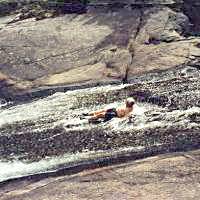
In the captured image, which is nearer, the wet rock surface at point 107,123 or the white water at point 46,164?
the white water at point 46,164

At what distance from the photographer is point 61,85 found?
14.5 m

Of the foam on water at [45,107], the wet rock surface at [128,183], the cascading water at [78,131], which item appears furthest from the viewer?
the foam on water at [45,107]

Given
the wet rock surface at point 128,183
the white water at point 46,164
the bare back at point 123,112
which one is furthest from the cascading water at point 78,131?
the wet rock surface at point 128,183

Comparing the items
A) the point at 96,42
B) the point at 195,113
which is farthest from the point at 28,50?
the point at 195,113

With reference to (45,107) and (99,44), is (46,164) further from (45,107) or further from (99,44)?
(99,44)

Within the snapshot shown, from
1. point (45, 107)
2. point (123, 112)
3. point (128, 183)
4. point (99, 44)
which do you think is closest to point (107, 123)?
point (123, 112)

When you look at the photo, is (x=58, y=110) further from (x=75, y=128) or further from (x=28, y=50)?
(x=28, y=50)

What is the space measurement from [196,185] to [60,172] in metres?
2.71

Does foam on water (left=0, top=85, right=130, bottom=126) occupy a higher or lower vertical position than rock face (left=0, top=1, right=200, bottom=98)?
lower

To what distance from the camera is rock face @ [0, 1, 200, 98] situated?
14.7m

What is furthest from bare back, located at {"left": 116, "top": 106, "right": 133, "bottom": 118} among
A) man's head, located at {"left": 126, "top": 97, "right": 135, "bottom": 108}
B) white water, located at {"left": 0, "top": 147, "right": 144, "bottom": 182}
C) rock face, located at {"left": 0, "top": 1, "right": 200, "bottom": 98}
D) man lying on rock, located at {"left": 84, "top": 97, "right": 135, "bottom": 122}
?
rock face, located at {"left": 0, "top": 1, "right": 200, "bottom": 98}

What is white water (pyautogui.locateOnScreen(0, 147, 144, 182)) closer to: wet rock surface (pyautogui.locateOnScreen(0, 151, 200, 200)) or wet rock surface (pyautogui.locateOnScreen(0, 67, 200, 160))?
wet rock surface (pyautogui.locateOnScreen(0, 67, 200, 160))

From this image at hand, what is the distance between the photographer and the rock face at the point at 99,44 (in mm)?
14680

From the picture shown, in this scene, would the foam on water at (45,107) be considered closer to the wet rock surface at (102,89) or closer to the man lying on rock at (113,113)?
the wet rock surface at (102,89)
